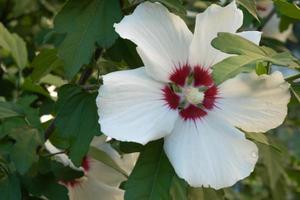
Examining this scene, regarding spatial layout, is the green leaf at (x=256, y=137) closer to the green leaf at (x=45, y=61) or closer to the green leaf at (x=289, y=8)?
the green leaf at (x=289, y=8)

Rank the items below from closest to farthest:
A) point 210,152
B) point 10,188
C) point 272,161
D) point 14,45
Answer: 1. point 210,152
2. point 10,188
3. point 272,161
4. point 14,45

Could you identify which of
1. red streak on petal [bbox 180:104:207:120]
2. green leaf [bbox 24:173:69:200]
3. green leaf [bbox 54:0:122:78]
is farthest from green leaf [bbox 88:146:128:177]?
red streak on petal [bbox 180:104:207:120]

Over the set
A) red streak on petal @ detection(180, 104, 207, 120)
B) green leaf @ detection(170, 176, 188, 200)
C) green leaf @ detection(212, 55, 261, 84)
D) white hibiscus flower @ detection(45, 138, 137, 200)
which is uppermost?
green leaf @ detection(212, 55, 261, 84)

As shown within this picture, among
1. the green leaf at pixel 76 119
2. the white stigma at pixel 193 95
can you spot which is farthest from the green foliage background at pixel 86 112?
the white stigma at pixel 193 95

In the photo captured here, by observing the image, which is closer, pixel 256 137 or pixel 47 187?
pixel 256 137

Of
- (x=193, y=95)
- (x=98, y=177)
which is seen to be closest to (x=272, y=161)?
(x=98, y=177)

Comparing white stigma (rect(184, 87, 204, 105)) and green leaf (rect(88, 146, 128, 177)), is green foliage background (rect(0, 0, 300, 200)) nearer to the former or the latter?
green leaf (rect(88, 146, 128, 177))

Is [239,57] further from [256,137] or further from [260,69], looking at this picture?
[256,137]
